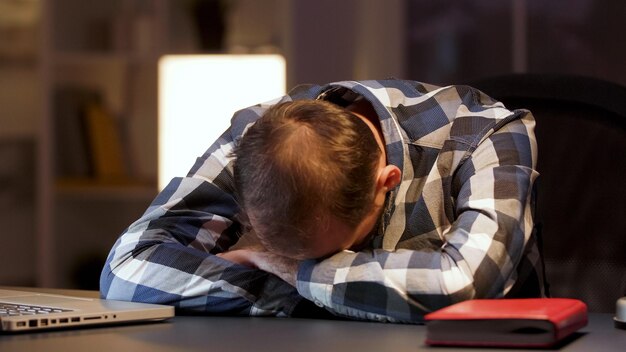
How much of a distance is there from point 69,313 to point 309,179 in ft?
1.01

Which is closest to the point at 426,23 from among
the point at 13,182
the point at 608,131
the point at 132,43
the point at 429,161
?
the point at 132,43

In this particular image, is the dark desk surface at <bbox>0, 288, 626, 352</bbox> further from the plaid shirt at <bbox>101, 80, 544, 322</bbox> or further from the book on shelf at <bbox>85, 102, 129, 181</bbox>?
the book on shelf at <bbox>85, 102, 129, 181</bbox>

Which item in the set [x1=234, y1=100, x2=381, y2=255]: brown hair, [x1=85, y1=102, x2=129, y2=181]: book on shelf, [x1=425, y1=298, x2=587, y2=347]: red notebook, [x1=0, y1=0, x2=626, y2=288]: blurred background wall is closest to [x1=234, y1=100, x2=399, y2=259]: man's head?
[x1=234, y1=100, x2=381, y2=255]: brown hair

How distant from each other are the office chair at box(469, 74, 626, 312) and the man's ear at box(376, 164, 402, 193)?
493mm

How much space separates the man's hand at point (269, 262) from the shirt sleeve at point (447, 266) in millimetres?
56

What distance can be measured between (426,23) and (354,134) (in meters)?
2.68

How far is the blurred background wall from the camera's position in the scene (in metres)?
3.59

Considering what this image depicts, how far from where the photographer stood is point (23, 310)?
1.22m

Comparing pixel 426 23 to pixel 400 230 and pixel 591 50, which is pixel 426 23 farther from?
pixel 400 230

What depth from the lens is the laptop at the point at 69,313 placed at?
1.12 metres

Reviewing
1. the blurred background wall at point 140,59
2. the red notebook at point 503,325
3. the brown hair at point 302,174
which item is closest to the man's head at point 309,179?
the brown hair at point 302,174

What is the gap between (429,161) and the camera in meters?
1.36

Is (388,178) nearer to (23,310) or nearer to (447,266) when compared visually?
(447,266)

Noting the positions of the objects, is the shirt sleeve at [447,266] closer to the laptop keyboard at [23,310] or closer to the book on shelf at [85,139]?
the laptop keyboard at [23,310]
